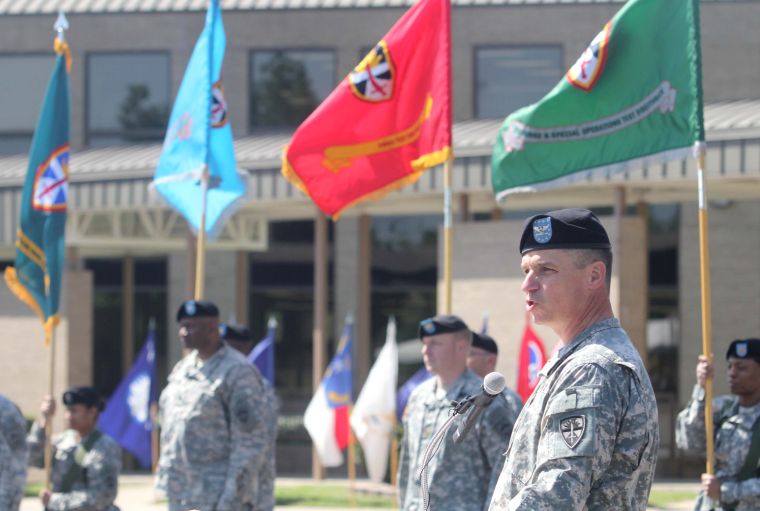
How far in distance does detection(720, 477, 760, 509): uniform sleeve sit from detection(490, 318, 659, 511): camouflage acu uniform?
147 inches

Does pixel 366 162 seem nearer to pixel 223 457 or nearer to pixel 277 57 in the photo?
pixel 223 457

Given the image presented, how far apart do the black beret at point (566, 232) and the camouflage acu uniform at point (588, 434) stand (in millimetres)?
233

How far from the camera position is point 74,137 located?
24391mm

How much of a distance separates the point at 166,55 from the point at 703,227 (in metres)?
18.1

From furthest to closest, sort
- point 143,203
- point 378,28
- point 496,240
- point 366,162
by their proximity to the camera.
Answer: point 378,28, point 143,203, point 496,240, point 366,162

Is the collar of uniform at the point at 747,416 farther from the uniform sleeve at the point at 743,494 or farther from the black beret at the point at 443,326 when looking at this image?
the black beret at the point at 443,326

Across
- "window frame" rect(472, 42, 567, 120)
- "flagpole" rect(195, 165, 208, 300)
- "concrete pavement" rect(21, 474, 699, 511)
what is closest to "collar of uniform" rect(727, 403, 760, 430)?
"flagpole" rect(195, 165, 208, 300)

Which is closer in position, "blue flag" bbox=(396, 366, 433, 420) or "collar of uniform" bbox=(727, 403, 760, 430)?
"collar of uniform" bbox=(727, 403, 760, 430)

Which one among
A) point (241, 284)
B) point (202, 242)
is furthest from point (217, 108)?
point (241, 284)

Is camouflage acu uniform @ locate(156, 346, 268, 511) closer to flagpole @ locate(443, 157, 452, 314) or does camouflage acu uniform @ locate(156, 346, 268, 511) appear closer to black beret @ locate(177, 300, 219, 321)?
black beret @ locate(177, 300, 219, 321)

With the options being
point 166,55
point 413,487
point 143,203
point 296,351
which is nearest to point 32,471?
point 143,203

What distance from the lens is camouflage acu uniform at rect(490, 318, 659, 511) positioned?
3812mm

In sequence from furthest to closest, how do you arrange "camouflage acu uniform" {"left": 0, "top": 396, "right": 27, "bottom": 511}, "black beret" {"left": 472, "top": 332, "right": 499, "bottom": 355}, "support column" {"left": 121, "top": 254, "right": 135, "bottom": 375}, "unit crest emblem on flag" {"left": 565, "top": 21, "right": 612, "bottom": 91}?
"support column" {"left": 121, "top": 254, "right": 135, "bottom": 375} < "black beret" {"left": 472, "top": 332, "right": 499, "bottom": 355} < "camouflage acu uniform" {"left": 0, "top": 396, "right": 27, "bottom": 511} < "unit crest emblem on flag" {"left": 565, "top": 21, "right": 612, "bottom": 91}

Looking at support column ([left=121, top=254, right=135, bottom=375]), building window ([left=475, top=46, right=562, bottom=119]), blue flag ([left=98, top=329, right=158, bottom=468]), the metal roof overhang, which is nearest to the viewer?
the metal roof overhang
